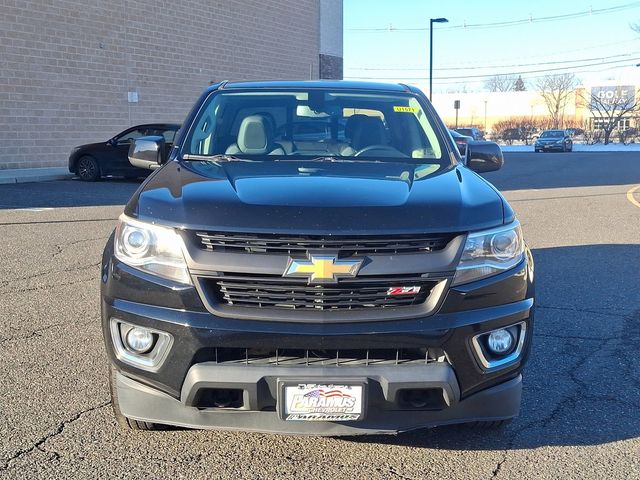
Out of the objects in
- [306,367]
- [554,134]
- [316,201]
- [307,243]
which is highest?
[316,201]

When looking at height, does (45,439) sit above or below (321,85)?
below

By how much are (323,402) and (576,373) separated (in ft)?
7.39

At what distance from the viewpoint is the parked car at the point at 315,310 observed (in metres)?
2.78

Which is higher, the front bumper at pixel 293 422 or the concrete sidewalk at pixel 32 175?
the front bumper at pixel 293 422

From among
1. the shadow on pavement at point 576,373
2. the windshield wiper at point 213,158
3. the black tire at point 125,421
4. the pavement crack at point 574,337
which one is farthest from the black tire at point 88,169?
the black tire at point 125,421

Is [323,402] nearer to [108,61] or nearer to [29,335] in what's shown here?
[29,335]

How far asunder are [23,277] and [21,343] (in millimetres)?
2195

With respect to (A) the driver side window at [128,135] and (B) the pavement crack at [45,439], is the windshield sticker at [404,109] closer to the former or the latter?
(B) the pavement crack at [45,439]

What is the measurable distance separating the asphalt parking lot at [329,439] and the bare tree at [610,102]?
6082cm

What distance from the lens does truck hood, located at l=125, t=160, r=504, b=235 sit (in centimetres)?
286

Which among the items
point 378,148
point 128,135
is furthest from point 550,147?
point 378,148

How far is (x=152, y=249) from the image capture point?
297 centimetres

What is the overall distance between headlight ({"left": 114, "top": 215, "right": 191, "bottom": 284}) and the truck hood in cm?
5

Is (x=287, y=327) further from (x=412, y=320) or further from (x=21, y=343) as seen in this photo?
(x=21, y=343)
